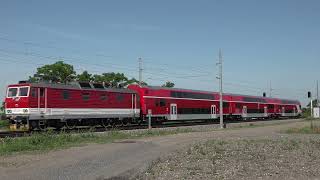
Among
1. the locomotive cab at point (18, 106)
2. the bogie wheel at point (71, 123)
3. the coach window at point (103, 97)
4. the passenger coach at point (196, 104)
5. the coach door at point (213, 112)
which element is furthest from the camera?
the coach door at point (213, 112)

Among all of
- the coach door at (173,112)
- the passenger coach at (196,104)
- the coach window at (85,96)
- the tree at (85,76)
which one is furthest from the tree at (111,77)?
the coach window at (85,96)

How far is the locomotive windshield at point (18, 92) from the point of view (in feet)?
109

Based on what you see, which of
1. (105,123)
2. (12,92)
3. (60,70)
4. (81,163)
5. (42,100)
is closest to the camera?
(81,163)

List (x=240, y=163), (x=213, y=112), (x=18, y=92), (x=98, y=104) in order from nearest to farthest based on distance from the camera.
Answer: (x=240, y=163)
(x=18, y=92)
(x=98, y=104)
(x=213, y=112)

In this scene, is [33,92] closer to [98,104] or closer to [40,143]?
[98,104]

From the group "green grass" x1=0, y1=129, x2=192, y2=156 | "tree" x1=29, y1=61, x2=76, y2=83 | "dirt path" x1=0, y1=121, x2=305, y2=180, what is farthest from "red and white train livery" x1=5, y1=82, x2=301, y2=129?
"tree" x1=29, y1=61, x2=76, y2=83

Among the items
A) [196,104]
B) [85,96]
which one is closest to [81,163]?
[85,96]

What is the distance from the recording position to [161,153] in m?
19.2

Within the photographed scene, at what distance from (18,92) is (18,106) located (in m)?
1.10

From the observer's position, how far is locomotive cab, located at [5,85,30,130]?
3281 centimetres

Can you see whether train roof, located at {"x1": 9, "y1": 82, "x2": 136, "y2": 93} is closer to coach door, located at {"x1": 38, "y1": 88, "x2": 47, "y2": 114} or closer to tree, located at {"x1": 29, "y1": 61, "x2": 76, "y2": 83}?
coach door, located at {"x1": 38, "y1": 88, "x2": 47, "y2": 114}

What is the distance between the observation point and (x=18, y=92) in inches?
1331

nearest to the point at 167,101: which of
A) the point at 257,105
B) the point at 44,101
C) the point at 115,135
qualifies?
the point at 44,101

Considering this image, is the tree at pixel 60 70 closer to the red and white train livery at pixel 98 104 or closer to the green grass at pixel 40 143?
the red and white train livery at pixel 98 104
